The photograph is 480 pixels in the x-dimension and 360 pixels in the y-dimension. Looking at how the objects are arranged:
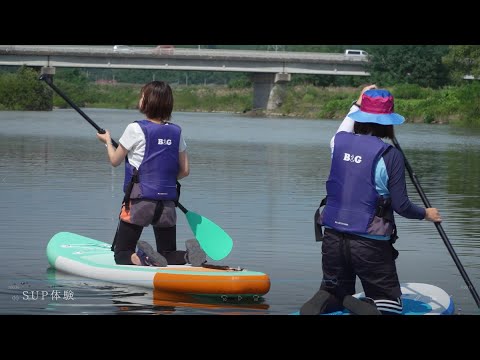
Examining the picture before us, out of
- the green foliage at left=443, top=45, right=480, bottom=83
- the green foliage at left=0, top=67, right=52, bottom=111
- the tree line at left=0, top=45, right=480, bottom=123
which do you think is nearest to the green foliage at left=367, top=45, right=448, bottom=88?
the tree line at left=0, top=45, right=480, bottom=123

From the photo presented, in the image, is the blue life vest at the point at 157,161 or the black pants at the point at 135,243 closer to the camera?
the blue life vest at the point at 157,161

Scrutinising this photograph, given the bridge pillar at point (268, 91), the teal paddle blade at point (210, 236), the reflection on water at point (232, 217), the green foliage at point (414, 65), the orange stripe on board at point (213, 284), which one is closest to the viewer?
the orange stripe on board at point (213, 284)

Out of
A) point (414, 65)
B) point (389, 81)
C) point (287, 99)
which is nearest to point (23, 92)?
point (287, 99)

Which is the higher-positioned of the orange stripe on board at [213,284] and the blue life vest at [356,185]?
the blue life vest at [356,185]

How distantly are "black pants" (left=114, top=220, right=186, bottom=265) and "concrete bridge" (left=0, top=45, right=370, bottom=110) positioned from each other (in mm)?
53979

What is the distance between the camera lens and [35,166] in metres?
21.7

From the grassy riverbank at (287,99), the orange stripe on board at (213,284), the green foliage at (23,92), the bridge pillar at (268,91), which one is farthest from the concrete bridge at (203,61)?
the orange stripe on board at (213,284)

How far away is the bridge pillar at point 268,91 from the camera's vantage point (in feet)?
235

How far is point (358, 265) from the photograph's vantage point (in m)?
7.55

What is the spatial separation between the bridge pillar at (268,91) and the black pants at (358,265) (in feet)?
208

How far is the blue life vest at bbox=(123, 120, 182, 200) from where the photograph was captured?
934 centimetres

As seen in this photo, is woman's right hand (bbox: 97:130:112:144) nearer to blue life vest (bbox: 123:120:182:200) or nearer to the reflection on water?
blue life vest (bbox: 123:120:182:200)

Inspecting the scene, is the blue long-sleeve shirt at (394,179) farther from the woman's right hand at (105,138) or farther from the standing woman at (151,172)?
the woman's right hand at (105,138)

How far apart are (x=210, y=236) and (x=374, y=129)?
9.40 feet
